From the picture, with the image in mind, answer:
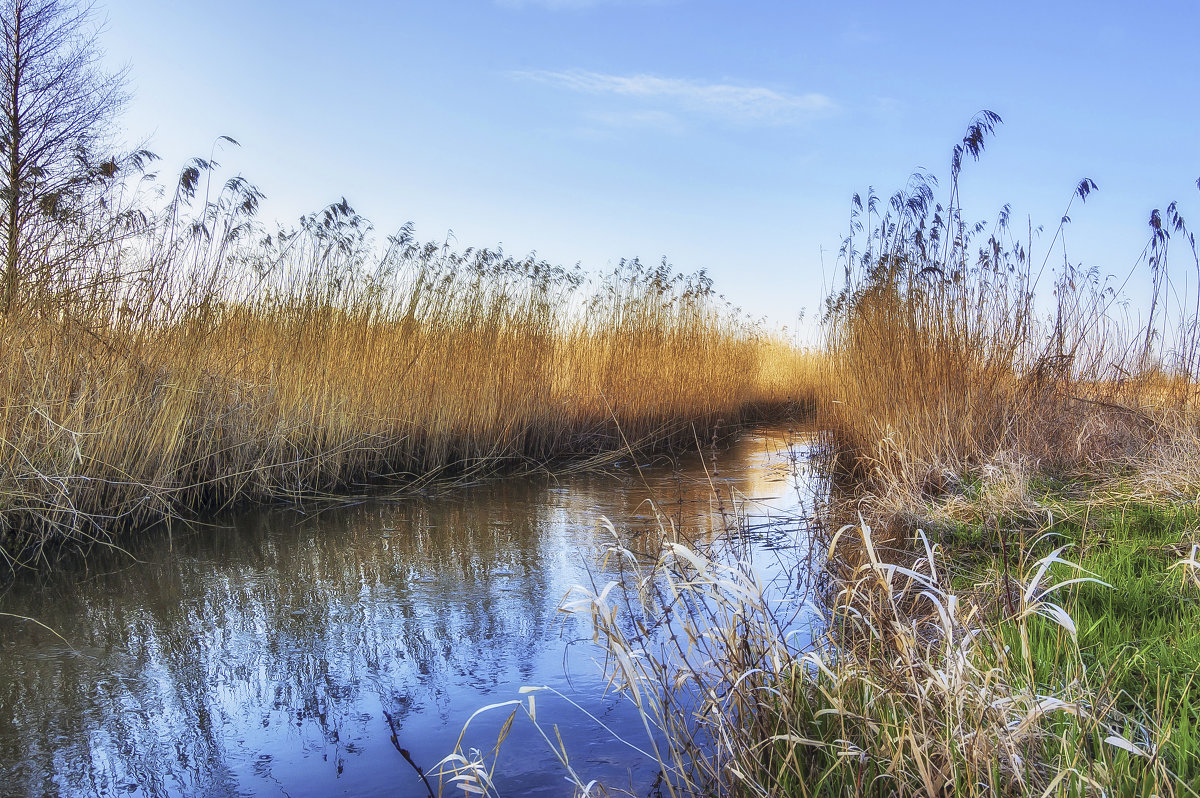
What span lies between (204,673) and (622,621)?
141 centimetres

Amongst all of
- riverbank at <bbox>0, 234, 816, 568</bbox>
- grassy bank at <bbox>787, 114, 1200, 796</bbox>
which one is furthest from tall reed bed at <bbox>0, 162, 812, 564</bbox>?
grassy bank at <bbox>787, 114, 1200, 796</bbox>

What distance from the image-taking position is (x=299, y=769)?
1795 mm

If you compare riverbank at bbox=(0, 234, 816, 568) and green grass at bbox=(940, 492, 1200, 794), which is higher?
riverbank at bbox=(0, 234, 816, 568)

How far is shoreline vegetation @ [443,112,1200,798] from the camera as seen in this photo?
1306 mm

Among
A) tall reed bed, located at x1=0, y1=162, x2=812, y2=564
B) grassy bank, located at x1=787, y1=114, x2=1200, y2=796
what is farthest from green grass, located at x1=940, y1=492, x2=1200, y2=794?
tall reed bed, located at x1=0, y1=162, x2=812, y2=564

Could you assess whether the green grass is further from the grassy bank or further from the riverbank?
the riverbank

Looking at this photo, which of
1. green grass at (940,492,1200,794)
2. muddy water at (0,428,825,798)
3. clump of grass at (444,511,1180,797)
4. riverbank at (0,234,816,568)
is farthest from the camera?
riverbank at (0,234,816,568)

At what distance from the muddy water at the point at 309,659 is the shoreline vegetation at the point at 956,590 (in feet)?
0.57

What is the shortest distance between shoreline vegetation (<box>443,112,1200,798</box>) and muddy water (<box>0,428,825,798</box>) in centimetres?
17

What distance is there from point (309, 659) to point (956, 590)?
2.20 meters

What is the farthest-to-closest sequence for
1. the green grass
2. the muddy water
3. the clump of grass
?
the muddy water < the green grass < the clump of grass

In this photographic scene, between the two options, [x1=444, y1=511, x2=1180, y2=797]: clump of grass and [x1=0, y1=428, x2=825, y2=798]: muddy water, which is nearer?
[x1=444, y1=511, x2=1180, y2=797]: clump of grass

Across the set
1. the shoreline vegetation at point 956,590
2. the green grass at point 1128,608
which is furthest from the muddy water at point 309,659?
the green grass at point 1128,608

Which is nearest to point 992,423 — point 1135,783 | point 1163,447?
point 1163,447
